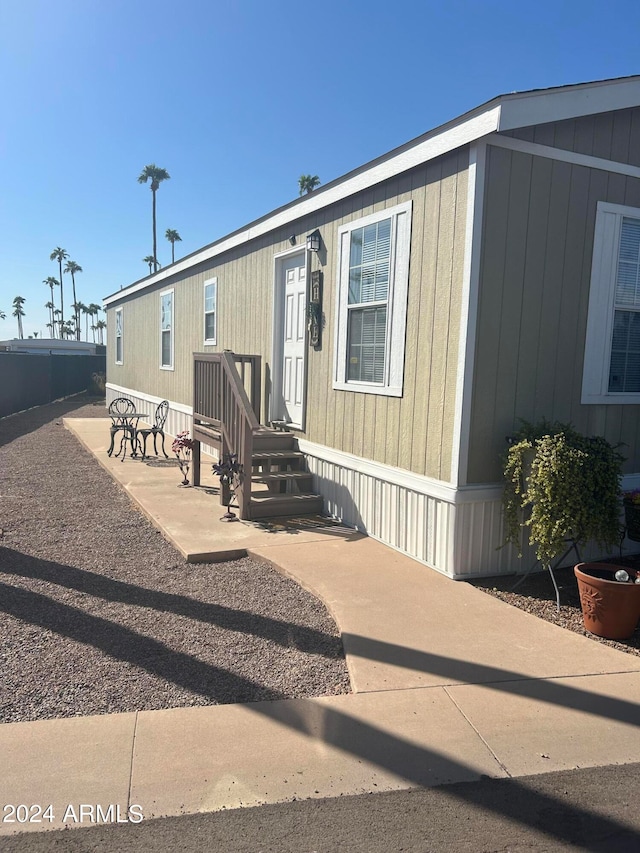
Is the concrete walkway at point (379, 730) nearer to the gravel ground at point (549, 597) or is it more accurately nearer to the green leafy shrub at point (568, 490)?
the gravel ground at point (549, 597)

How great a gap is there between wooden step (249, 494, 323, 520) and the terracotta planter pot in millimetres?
2874

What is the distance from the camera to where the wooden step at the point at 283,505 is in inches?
237

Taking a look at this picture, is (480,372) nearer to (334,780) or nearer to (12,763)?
(334,780)

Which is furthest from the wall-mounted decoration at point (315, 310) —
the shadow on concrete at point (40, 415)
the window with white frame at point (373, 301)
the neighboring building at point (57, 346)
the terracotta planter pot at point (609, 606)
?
the neighboring building at point (57, 346)

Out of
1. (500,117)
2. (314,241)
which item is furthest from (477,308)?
(314,241)

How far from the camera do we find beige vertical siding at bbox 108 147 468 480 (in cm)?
459

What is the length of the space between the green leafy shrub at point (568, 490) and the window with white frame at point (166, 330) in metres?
9.01

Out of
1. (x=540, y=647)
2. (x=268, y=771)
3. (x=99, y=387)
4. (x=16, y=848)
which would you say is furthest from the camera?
(x=99, y=387)

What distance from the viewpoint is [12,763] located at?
8.02ft

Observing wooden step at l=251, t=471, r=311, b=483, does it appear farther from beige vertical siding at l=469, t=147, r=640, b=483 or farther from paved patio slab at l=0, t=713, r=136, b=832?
paved patio slab at l=0, t=713, r=136, b=832

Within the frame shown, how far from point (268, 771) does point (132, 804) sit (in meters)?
0.50

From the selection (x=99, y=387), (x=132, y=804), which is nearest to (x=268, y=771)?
(x=132, y=804)

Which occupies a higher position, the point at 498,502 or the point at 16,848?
the point at 498,502

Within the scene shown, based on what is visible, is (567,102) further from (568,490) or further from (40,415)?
(40,415)
